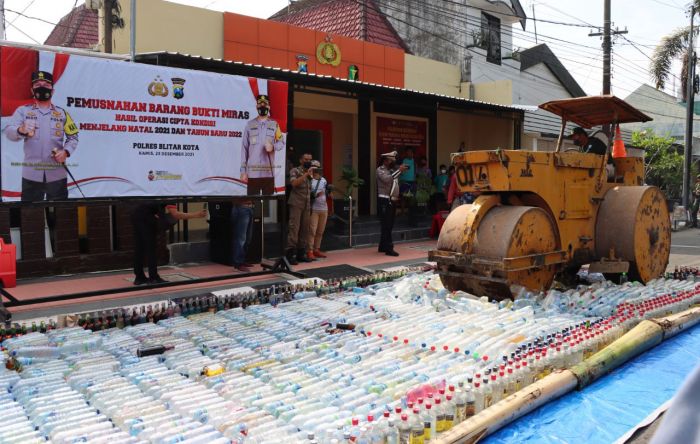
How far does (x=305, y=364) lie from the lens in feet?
14.6

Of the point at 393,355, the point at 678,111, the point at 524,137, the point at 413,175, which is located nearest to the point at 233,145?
the point at 393,355

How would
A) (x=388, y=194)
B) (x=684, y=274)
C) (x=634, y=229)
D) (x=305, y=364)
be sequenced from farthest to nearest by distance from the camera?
1. (x=388, y=194)
2. (x=684, y=274)
3. (x=634, y=229)
4. (x=305, y=364)

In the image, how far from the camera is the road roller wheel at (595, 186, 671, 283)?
23.2 ft

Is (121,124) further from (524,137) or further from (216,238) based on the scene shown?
(524,137)

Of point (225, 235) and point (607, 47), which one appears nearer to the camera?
point (225, 235)

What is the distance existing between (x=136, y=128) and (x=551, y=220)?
4.65 m

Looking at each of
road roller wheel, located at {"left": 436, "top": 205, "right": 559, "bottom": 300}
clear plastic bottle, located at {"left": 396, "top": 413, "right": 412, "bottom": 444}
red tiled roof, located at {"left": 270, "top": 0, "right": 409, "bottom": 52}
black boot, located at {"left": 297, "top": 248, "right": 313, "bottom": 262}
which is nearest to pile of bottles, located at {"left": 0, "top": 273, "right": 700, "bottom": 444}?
clear plastic bottle, located at {"left": 396, "top": 413, "right": 412, "bottom": 444}

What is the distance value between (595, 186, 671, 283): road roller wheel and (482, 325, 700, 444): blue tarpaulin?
216 centimetres

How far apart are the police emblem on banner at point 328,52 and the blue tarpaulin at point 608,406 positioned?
1256cm

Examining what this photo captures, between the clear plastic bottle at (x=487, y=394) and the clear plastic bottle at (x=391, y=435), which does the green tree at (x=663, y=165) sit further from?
the clear plastic bottle at (x=391, y=435)

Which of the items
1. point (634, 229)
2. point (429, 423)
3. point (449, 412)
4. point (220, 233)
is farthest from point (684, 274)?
point (220, 233)

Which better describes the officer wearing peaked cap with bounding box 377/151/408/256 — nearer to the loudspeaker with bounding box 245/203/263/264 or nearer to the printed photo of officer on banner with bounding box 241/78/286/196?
the loudspeaker with bounding box 245/203/263/264

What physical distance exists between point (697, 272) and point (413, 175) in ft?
25.6

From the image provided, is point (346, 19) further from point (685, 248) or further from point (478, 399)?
point (478, 399)
